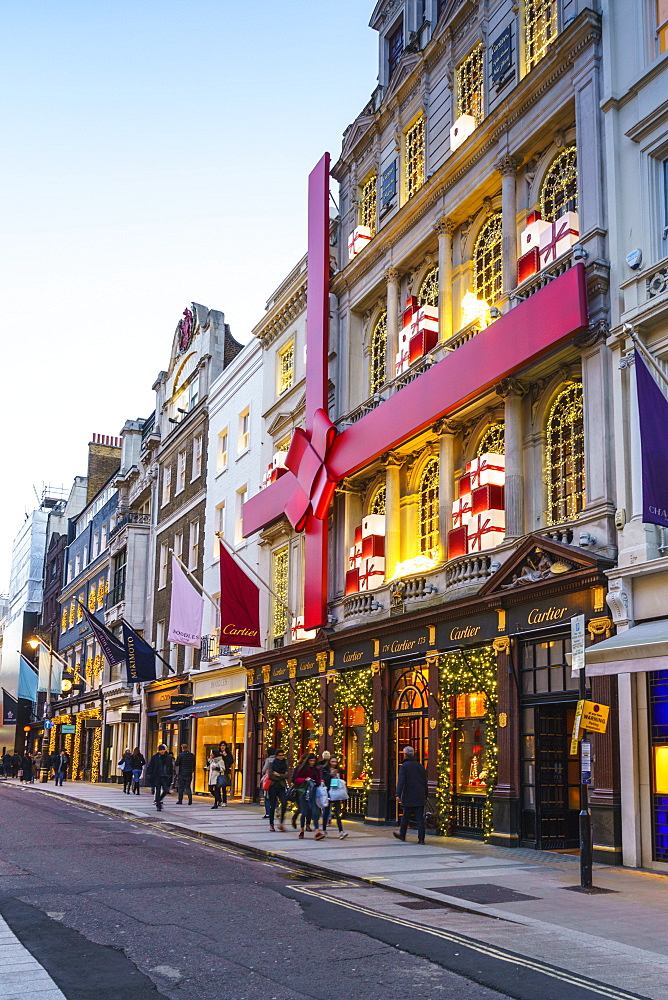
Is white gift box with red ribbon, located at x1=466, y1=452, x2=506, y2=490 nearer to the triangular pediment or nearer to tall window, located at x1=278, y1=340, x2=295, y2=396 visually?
the triangular pediment

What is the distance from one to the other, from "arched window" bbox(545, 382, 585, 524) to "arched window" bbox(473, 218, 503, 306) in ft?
11.9

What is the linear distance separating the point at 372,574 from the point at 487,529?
217 inches

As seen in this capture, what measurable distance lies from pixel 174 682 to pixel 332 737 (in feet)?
54.5

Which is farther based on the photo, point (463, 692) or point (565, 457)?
point (463, 692)

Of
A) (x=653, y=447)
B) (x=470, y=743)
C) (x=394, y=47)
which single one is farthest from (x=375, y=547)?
(x=394, y=47)

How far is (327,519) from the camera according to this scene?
27859 mm

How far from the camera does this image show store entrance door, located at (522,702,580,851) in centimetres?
1778

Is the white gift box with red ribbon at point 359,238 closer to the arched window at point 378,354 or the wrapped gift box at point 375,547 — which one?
the arched window at point 378,354

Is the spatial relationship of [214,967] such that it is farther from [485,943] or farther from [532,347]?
[532,347]

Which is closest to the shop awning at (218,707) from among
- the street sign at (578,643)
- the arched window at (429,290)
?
the arched window at (429,290)

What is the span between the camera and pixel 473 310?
72.6 ft

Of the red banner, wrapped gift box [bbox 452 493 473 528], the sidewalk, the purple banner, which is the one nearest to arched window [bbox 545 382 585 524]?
wrapped gift box [bbox 452 493 473 528]

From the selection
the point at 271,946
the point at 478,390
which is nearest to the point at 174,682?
the point at 478,390

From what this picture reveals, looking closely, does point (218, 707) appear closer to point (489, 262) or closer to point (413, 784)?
point (413, 784)
